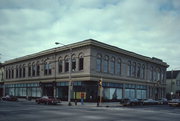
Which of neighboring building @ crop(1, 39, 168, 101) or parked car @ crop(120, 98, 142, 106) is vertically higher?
neighboring building @ crop(1, 39, 168, 101)

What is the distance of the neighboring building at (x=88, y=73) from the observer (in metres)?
42.6

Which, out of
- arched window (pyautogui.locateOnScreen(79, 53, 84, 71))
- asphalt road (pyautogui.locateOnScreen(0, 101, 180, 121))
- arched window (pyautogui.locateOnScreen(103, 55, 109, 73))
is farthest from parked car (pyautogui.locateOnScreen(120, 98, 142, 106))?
asphalt road (pyautogui.locateOnScreen(0, 101, 180, 121))

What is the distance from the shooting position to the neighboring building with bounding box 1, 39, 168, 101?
4259 centimetres

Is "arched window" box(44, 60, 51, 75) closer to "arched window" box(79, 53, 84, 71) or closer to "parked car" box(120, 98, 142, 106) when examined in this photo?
"arched window" box(79, 53, 84, 71)

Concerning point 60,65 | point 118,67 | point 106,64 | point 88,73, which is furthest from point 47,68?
point 118,67

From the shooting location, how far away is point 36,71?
5547cm

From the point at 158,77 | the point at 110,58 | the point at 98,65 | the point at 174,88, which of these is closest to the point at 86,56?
the point at 98,65

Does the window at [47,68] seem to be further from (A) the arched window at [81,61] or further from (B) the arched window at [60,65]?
(A) the arched window at [81,61]

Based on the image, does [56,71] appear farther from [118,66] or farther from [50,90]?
[118,66]

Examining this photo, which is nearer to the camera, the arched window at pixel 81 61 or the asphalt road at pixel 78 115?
the asphalt road at pixel 78 115

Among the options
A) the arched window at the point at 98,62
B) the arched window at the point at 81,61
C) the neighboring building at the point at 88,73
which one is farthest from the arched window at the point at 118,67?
the arched window at the point at 81,61

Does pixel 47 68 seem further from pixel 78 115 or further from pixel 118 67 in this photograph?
pixel 78 115

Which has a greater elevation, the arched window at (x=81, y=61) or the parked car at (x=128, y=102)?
the arched window at (x=81, y=61)

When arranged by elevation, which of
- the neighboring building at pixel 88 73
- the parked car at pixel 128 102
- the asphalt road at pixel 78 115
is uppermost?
the neighboring building at pixel 88 73
